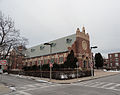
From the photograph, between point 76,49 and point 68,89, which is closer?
point 68,89

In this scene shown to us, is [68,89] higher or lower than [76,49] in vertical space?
lower

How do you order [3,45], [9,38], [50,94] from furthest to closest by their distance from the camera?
[9,38]
[3,45]
[50,94]

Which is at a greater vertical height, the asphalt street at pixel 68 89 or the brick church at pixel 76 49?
the brick church at pixel 76 49

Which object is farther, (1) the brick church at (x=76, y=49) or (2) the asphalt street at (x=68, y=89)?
(1) the brick church at (x=76, y=49)

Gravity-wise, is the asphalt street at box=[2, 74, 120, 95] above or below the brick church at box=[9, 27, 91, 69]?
below

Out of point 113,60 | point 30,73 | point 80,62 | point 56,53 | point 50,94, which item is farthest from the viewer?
point 113,60

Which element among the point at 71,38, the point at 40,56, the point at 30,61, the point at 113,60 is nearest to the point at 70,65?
the point at 71,38

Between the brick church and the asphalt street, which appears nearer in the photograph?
the asphalt street

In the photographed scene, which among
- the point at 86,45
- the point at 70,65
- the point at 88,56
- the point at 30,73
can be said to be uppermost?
the point at 86,45

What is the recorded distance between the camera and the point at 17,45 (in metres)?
21.0

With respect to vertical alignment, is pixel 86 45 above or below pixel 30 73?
above

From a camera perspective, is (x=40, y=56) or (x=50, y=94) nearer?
(x=50, y=94)

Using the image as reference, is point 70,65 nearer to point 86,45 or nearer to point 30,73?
point 30,73

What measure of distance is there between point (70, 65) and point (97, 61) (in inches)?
1307
